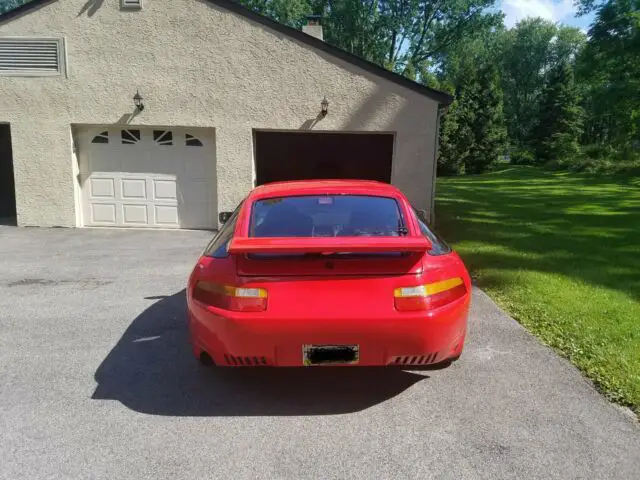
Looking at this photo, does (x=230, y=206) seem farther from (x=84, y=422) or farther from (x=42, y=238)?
(x=84, y=422)

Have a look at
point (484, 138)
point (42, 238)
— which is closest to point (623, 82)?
point (484, 138)

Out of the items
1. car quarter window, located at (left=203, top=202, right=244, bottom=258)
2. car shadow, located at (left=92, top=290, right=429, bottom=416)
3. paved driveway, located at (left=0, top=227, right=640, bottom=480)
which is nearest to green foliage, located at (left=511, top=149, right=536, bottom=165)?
paved driveway, located at (left=0, top=227, right=640, bottom=480)

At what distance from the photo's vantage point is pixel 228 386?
135 inches

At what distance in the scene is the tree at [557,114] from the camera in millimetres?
41094

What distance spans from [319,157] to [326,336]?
10.1 meters

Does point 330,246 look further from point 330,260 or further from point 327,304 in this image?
point 327,304

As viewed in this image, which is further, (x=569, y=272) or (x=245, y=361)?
(x=569, y=272)

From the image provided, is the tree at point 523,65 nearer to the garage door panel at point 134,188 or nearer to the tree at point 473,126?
the tree at point 473,126

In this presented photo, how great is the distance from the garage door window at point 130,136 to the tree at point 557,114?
124ft

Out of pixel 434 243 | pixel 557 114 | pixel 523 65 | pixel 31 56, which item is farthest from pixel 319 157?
pixel 523 65

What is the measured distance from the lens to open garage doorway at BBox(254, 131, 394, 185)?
12094 millimetres

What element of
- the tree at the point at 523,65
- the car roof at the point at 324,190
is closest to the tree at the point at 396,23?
the tree at the point at 523,65

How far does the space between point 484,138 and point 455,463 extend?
3601 cm

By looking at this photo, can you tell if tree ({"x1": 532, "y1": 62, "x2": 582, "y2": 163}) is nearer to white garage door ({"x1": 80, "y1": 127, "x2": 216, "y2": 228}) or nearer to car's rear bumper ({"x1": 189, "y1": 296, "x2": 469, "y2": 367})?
white garage door ({"x1": 80, "y1": 127, "x2": 216, "y2": 228})
